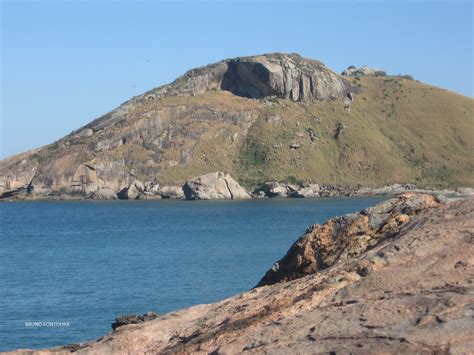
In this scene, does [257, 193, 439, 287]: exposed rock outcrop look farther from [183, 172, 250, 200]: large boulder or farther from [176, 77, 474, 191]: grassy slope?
[176, 77, 474, 191]: grassy slope

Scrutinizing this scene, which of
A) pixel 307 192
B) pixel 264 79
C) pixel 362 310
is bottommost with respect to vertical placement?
pixel 307 192

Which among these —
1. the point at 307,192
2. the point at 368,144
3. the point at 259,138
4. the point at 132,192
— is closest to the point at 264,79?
the point at 259,138

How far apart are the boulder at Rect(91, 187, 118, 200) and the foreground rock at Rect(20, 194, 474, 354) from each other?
124883 mm

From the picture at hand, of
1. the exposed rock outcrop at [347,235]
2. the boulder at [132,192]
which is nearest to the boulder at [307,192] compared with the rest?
the boulder at [132,192]

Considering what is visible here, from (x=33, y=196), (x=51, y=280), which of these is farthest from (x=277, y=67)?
(x=51, y=280)

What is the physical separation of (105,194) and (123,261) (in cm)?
8663

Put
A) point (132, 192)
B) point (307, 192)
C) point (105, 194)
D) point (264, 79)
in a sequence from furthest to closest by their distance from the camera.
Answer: point (264, 79)
point (307, 192)
point (105, 194)
point (132, 192)

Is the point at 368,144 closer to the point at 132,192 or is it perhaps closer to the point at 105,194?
the point at 132,192

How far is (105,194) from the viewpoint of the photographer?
448ft

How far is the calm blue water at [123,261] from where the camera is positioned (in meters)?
31.5

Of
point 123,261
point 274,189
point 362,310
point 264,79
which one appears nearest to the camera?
point 362,310

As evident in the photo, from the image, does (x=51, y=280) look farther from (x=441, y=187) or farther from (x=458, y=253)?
(x=441, y=187)

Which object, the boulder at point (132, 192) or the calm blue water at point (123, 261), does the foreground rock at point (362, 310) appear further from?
the boulder at point (132, 192)

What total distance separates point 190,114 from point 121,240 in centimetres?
8430
